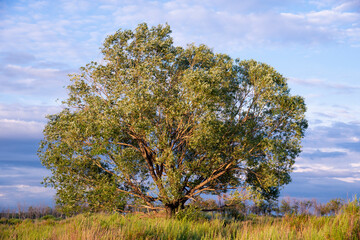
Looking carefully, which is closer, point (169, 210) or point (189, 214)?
point (189, 214)

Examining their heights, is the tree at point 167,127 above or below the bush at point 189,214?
above

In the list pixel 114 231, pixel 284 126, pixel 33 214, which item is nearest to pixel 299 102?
pixel 284 126

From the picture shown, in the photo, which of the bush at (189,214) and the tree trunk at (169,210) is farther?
the tree trunk at (169,210)

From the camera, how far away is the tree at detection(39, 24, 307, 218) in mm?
22266

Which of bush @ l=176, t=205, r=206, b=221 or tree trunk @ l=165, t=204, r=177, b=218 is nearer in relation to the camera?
bush @ l=176, t=205, r=206, b=221

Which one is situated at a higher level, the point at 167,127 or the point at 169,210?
the point at 167,127

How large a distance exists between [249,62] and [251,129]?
207 inches

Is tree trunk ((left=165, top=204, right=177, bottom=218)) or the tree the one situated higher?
the tree

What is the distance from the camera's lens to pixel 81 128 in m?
23.4

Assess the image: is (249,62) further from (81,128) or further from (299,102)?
(81,128)

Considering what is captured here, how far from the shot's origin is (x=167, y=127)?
951 inches

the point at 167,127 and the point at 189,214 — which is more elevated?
A: the point at 167,127

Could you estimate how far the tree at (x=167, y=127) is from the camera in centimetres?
2227

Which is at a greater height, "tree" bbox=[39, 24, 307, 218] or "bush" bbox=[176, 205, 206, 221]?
"tree" bbox=[39, 24, 307, 218]
